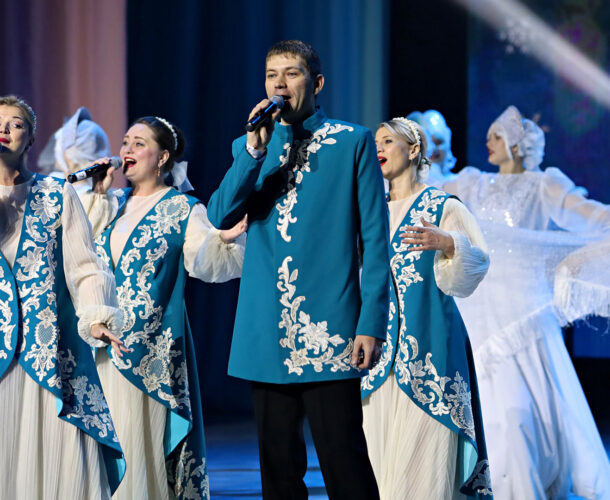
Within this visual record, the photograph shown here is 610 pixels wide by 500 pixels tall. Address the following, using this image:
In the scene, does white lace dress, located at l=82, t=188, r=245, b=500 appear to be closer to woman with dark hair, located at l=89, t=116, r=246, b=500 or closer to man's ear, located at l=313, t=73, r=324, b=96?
woman with dark hair, located at l=89, t=116, r=246, b=500

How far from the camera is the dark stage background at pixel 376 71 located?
625cm

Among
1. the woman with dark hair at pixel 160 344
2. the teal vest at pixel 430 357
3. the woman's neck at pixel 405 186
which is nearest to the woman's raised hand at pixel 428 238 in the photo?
the teal vest at pixel 430 357

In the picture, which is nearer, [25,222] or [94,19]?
[25,222]

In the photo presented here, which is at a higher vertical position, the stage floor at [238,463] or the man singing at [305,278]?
the man singing at [305,278]

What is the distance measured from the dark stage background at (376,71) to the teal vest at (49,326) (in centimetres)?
382

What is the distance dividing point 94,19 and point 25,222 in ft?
12.0

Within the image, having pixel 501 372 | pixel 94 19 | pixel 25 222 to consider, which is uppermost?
pixel 94 19

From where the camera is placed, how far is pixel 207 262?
124 inches

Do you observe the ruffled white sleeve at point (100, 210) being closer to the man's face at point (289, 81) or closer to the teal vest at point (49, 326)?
the teal vest at point (49, 326)

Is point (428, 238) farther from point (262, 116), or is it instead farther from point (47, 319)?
point (47, 319)

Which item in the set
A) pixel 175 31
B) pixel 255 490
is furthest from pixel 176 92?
pixel 255 490

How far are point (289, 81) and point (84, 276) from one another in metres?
0.71

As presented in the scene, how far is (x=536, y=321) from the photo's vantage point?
4.38 metres

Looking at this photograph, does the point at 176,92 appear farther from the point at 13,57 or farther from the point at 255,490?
the point at 255,490
